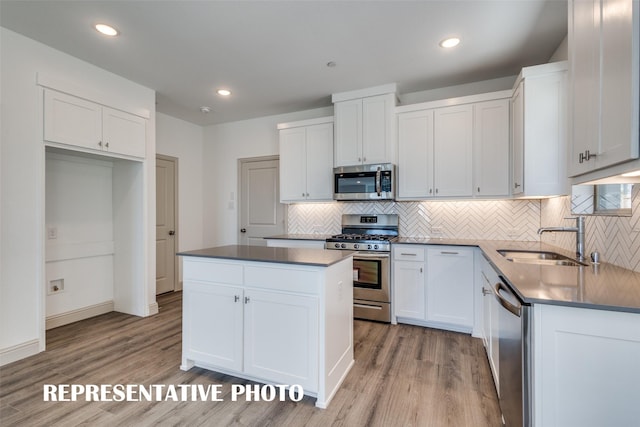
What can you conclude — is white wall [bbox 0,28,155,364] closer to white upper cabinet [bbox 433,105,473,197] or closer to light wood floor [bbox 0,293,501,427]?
light wood floor [bbox 0,293,501,427]

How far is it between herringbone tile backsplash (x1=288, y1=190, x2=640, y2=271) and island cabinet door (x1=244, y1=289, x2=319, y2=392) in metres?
1.87

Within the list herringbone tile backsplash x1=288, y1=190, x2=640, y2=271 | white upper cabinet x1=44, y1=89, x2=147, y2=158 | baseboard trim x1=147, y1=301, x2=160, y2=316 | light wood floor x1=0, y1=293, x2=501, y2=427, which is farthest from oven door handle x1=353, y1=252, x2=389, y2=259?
white upper cabinet x1=44, y1=89, x2=147, y2=158

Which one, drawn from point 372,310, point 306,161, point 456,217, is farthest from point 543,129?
point 306,161

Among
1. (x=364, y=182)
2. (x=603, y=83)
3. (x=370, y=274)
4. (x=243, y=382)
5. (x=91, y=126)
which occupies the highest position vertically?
(x=91, y=126)

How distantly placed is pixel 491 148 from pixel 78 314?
4992mm

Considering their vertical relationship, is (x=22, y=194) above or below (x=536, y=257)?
above

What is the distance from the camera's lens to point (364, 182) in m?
3.58

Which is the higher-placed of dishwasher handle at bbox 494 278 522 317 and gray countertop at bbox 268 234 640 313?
gray countertop at bbox 268 234 640 313

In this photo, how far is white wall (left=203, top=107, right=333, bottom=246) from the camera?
4781 mm

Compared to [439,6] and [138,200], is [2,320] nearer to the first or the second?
[138,200]

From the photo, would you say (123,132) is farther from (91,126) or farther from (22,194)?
(22,194)

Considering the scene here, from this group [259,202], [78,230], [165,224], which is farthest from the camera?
[259,202]

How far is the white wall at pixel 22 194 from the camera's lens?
245 cm

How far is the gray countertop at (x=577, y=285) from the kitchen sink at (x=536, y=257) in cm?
33
